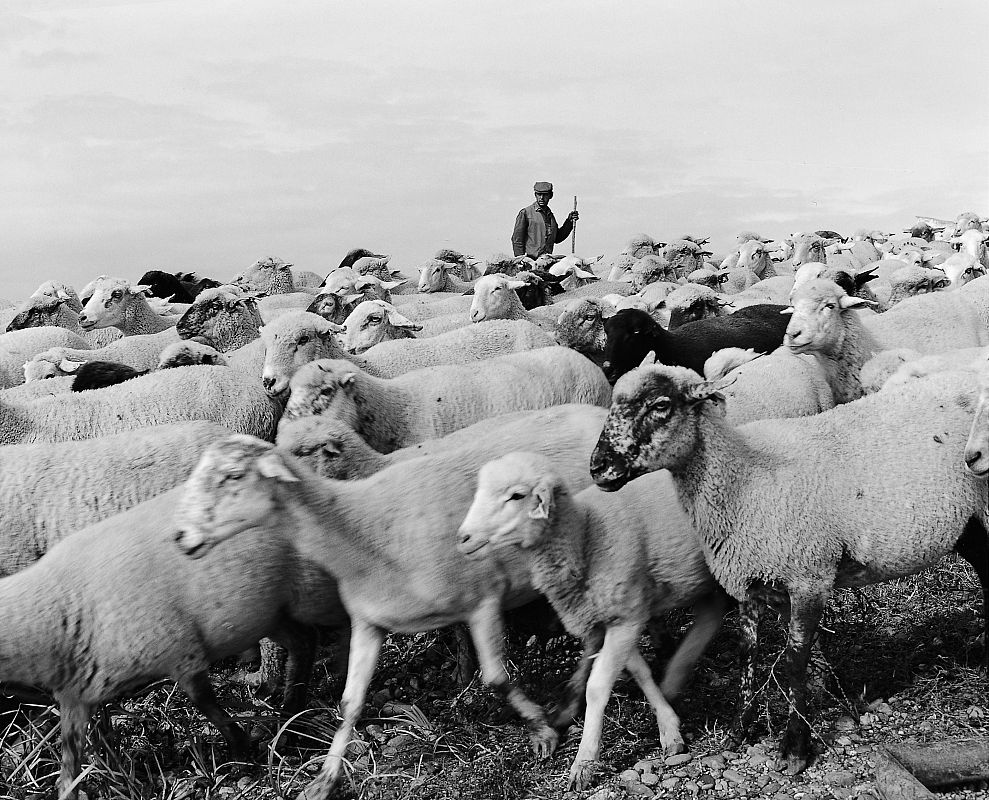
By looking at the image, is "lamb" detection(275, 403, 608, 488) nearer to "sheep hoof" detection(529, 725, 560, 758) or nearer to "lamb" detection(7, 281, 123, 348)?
"sheep hoof" detection(529, 725, 560, 758)

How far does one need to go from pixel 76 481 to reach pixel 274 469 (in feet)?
4.82

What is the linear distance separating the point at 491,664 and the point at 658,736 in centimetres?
74

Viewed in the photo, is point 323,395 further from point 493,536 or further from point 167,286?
point 167,286

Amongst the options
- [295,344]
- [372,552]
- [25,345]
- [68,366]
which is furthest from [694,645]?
[25,345]

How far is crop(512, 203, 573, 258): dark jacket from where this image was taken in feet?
55.7

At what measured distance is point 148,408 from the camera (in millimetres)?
5895

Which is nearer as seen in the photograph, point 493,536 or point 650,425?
point 493,536

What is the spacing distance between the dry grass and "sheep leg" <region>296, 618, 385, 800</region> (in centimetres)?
9

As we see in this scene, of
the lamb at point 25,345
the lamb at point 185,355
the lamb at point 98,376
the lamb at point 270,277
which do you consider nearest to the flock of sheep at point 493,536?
the lamb at point 98,376

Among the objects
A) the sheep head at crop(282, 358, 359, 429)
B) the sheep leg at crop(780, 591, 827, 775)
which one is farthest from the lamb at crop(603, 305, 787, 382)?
the sheep leg at crop(780, 591, 827, 775)

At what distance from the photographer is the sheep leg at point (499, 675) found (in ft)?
12.5

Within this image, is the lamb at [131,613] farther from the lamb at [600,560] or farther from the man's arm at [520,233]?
the man's arm at [520,233]

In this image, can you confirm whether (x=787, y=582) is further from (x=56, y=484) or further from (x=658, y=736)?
(x=56, y=484)

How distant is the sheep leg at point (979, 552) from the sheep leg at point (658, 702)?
1379 mm
